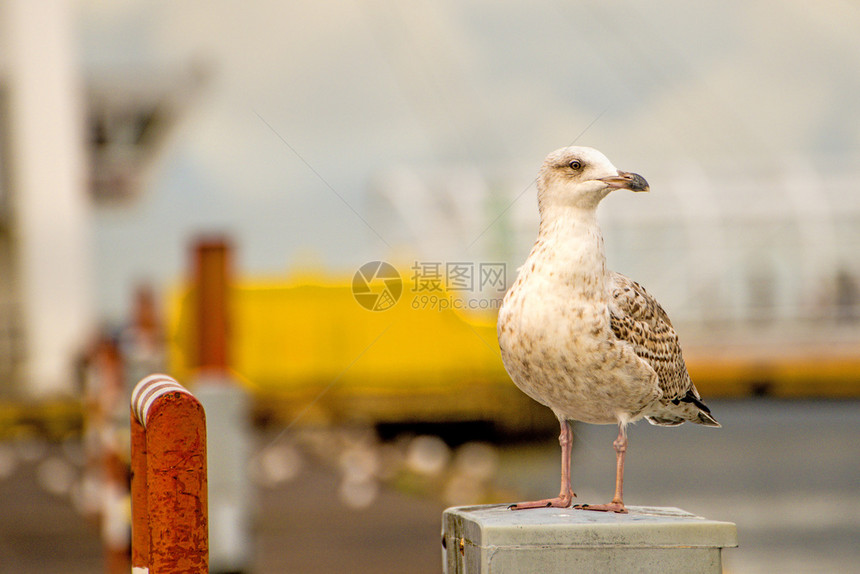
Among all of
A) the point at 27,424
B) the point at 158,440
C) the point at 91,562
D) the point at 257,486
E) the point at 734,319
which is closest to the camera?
the point at 158,440

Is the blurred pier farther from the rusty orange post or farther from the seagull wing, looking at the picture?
the rusty orange post

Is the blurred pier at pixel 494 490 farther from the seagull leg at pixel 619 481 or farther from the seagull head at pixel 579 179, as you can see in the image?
the seagull head at pixel 579 179

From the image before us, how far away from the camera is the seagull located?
2.39 m

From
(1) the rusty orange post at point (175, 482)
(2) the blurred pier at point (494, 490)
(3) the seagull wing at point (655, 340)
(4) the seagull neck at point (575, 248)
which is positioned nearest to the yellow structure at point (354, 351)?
(2) the blurred pier at point (494, 490)

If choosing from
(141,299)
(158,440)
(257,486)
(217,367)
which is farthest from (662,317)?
(257,486)

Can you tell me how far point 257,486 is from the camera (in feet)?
47.7

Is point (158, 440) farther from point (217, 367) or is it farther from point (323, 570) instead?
point (323, 570)

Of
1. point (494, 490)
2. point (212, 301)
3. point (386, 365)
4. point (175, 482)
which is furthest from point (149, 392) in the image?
point (386, 365)

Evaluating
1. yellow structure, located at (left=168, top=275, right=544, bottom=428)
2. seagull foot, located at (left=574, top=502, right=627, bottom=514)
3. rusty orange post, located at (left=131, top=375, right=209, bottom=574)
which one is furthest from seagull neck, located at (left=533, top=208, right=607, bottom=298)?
yellow structure, located at (left=168, top=275, right=544, bottom=428)

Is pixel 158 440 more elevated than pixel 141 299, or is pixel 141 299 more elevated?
pixel 141 299

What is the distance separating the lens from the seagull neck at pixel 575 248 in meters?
2.43

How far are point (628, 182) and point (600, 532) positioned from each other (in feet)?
2.66

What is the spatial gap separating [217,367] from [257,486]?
24.9 feet

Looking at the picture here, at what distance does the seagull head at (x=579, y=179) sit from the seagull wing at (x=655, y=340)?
26cm
